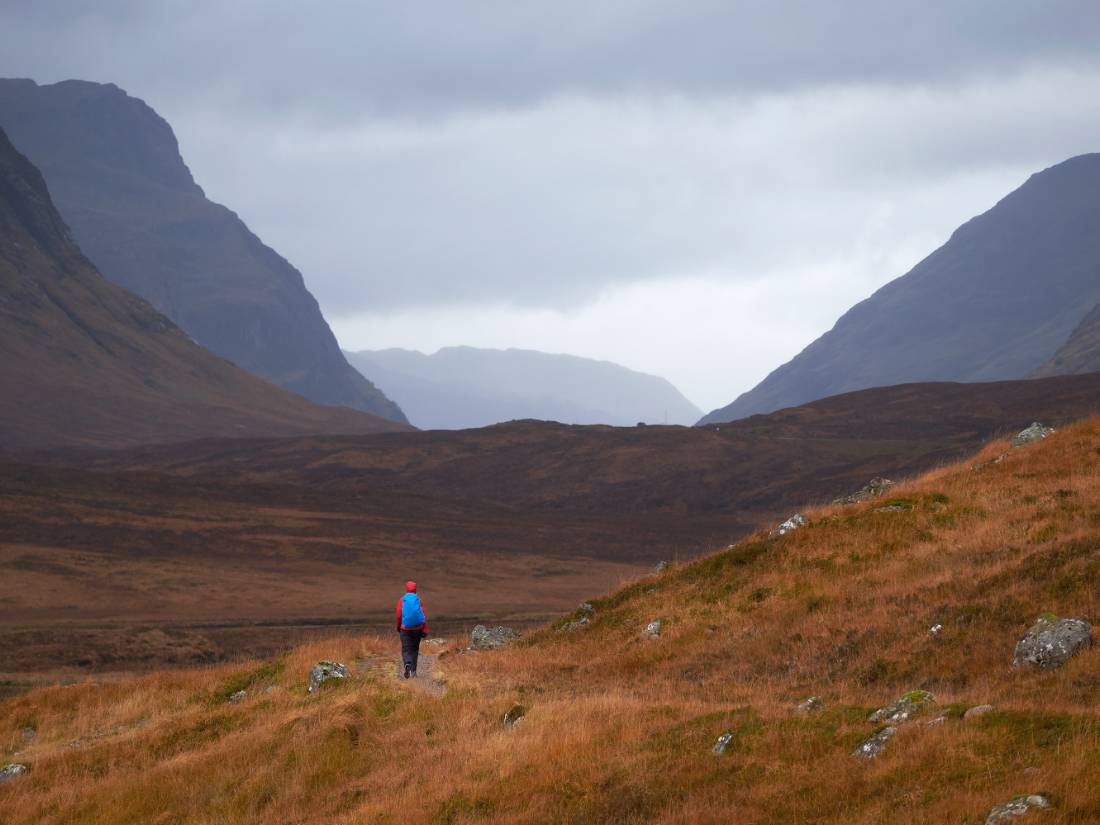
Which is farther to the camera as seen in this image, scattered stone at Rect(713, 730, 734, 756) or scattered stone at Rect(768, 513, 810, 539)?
scattered stone at Rect(768, 513, 810, 539)

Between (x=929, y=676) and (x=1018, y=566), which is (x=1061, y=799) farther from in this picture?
(x=1018, y=566)

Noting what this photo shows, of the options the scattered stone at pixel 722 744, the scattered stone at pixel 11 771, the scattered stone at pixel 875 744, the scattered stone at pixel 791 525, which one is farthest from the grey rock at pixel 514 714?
the scattered stone at pixel 791 525

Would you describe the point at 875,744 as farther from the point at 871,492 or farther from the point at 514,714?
the point at 871,492

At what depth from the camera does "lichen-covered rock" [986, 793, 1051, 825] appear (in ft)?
29.5

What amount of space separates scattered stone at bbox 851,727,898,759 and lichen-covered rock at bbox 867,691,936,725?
13.7 inches

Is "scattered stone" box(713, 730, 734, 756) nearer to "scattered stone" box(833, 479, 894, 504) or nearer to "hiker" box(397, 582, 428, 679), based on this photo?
"hiker" box(397, 582, 428, 679)

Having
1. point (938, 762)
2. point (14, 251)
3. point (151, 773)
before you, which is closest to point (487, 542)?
point (151, 773)

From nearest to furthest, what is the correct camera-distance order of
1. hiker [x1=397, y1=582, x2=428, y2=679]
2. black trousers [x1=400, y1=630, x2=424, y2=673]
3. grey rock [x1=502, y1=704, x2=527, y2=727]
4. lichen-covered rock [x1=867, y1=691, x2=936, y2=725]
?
lichen-covered rock [x1=867, y1=691, x2=936, y2=725]
grey rock [x1=502, y1=704, x2=527, y2=727]
hiker [x1=397, y1=582, x2=428, y2=679]
black trousers [x1=400, y1=630, x2=424, y2=673]

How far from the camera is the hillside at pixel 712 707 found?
10.7 metres

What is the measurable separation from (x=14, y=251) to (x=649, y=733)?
212 meters

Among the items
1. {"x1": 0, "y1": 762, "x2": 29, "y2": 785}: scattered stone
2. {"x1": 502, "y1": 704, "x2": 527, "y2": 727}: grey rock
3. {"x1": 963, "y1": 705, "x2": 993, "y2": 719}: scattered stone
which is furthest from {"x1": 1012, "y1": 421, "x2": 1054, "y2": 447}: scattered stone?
{"x1": 0, "y1": 762, "x2": 29, "y2": 785}: scattered stone

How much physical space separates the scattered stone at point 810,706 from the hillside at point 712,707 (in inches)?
1.9

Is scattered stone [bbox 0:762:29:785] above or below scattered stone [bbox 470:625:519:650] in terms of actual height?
above

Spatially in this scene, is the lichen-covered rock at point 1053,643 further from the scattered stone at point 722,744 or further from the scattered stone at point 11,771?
the scattered stone at point 11,771
